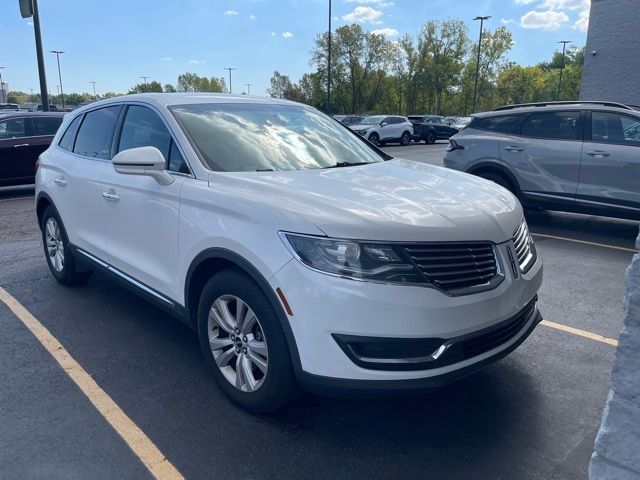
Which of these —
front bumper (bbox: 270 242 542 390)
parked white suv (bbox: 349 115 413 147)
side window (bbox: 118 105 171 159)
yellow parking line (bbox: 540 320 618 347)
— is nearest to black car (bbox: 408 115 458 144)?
parked white suv (bbox: 349 115 413 147)

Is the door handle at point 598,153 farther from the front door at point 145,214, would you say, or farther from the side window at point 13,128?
the side window at point 13,128

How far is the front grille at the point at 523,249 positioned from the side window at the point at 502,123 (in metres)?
5.31

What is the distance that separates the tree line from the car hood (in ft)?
186

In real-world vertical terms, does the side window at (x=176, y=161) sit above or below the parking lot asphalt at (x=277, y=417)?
above

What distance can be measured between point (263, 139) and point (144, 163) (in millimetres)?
825

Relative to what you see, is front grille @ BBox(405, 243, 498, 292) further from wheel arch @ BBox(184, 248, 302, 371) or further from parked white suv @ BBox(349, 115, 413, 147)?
parked white suv @ BBox(349, 115, 413, 147)

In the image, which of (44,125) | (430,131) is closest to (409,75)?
(430,131)

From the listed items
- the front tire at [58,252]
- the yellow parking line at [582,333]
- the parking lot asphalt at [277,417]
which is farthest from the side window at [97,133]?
the yellow parking line at [582,333]

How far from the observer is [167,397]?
324cm

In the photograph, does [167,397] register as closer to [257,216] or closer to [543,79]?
[257,216]

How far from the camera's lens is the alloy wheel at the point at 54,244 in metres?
5.24

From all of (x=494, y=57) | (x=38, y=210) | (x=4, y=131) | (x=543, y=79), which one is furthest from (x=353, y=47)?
(x=38, y=210)

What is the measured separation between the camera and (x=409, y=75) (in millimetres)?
66500

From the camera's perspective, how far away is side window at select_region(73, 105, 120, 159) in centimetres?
443
